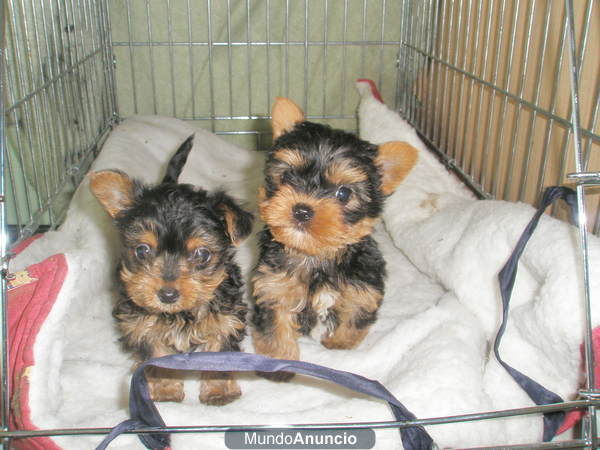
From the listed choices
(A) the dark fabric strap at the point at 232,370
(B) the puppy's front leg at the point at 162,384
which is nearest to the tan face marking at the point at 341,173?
(A) the dark fabric strap at the point at 232,370

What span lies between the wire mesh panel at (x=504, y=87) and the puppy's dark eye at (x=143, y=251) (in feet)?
6.36

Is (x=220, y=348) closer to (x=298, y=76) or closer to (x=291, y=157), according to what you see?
(x=291, y=157)

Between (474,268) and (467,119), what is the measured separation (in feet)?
4.35

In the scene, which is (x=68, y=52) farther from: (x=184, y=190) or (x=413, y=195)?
(x=413, y=195)

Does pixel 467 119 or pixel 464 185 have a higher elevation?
pixel 467 119

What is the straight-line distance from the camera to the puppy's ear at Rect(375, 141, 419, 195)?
7.99 ft

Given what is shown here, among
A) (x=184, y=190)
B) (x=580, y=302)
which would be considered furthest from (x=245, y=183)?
(x=580, y=302)

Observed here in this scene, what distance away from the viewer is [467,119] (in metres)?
3.79

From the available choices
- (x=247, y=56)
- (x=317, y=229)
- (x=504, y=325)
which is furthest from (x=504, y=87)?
(x=247, y=56)

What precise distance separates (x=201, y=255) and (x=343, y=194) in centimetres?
65

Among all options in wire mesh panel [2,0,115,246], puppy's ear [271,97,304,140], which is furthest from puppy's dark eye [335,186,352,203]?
wire mesh panel [2,0,115,246]

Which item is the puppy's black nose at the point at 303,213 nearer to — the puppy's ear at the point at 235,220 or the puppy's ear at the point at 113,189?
the puppy's ear at the point at 235,220

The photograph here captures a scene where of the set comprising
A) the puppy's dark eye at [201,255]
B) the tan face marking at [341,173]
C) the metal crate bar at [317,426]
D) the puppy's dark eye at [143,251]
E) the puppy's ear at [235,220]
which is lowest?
the metal crate bar at [317,426]

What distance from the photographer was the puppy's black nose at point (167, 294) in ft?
6.59
